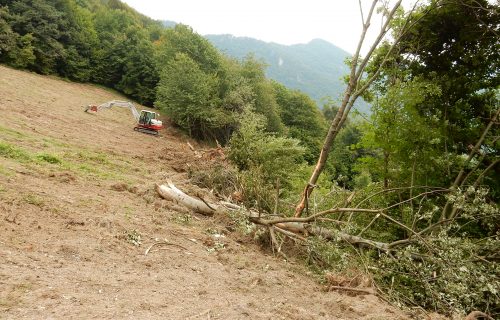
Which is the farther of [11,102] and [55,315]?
[11,102]

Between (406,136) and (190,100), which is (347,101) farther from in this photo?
(190,100)

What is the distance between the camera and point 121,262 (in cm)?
431

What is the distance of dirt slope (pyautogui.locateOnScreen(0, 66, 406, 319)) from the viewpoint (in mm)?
3318

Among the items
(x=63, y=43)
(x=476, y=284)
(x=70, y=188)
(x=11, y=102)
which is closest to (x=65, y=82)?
(x=63, y=43)

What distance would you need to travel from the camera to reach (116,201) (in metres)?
6.61

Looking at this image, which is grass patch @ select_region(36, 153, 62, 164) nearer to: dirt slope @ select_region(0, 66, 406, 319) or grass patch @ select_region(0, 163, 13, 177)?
dirt slope @ select_region(0, 66, 406, 319)

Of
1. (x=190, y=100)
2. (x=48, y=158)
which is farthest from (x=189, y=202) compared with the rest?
(x=190, y=100)

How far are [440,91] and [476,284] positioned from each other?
4.51 m

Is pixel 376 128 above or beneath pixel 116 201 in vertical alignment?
above

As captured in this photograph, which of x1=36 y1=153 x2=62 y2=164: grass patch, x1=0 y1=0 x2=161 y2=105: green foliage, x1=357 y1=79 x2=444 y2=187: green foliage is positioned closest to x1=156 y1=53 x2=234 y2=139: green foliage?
x1=0 y1=0 x2=161 y2=105: green foliage

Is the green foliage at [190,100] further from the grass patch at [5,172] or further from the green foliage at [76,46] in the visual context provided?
the grass patch at [5,172]

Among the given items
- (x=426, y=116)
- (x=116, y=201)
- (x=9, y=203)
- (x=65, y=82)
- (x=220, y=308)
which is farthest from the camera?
(x=65, y=82)

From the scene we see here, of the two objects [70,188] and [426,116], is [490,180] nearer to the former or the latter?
[426,116]

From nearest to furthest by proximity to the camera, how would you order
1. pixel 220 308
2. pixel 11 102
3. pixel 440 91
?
pixel 220 308 < pixel 440 91 < pixel 11 102
